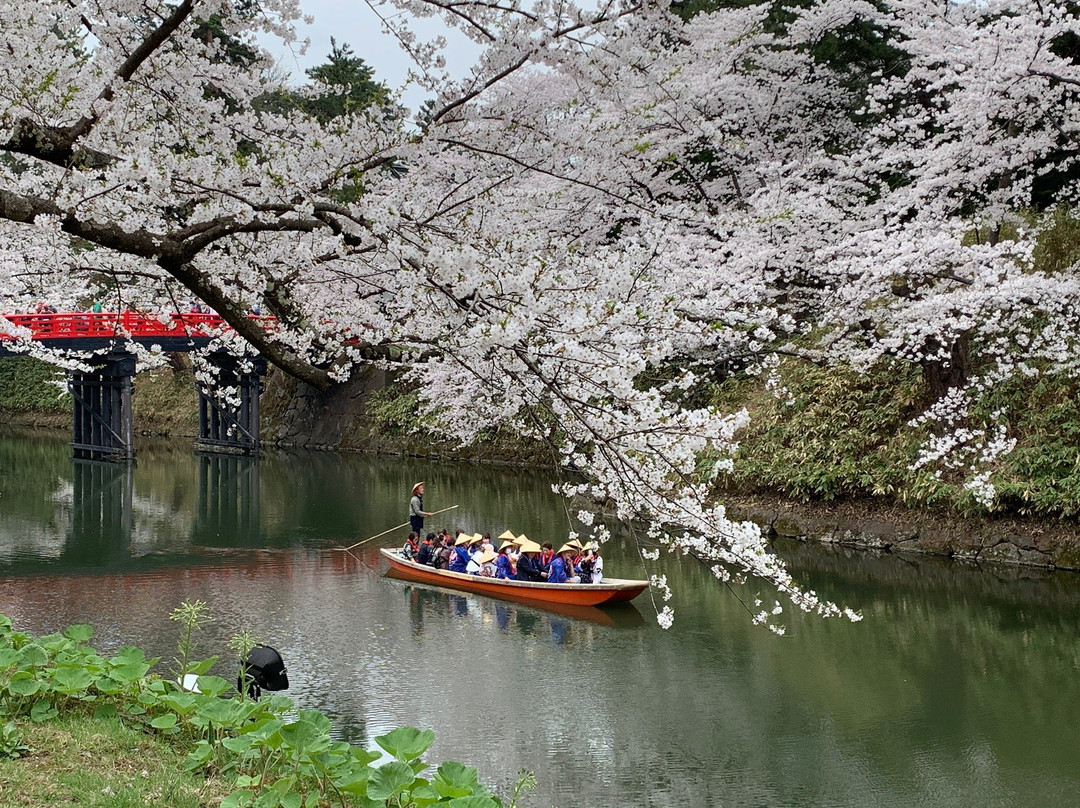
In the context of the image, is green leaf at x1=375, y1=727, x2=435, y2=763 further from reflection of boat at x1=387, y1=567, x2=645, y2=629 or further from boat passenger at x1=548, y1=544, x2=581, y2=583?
boat passenger at x1=548, y1=544, x2=581, y2=583

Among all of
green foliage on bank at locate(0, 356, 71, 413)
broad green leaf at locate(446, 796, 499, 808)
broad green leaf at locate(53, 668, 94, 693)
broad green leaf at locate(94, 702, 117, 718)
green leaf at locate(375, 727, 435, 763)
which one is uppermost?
green foliage on bank at locate(0, 356, 71, 413)

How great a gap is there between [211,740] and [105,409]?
2487cm

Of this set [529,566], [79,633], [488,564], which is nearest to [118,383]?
[488,564]

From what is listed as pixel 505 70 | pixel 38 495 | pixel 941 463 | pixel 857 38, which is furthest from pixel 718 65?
pixel 38 495

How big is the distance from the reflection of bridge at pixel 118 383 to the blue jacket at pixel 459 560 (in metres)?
10.6

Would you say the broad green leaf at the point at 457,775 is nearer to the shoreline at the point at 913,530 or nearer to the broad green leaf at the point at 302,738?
the broad green leaf at the point at 302,738

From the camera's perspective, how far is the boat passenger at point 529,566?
11.5m

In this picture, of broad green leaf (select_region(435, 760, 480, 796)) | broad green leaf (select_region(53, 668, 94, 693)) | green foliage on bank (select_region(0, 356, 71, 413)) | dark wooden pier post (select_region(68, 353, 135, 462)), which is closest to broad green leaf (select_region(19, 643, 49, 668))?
broad green leaf (select_region(53, 668, 94, 693))

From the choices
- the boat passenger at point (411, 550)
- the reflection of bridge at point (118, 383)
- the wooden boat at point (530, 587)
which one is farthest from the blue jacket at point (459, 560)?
the reflection of bridge at point (118, 383)

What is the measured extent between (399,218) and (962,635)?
28.3ft

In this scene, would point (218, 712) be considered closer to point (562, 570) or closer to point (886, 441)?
point (562, 570)

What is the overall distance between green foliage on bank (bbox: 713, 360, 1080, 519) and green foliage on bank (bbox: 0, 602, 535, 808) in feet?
33.0

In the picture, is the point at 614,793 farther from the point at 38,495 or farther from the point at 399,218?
the point at 38,495

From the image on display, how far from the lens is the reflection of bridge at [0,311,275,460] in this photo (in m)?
22.9
